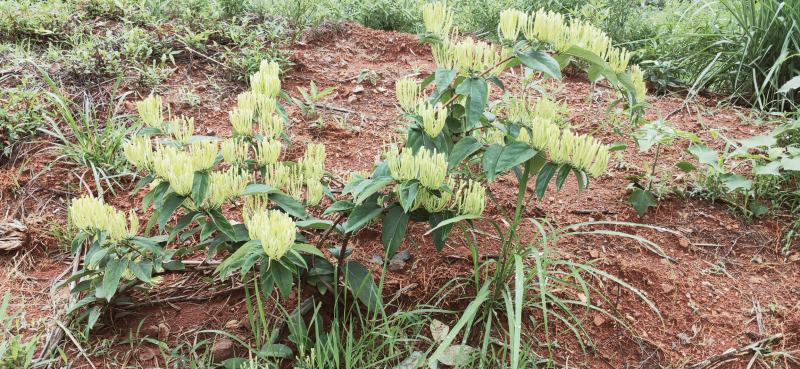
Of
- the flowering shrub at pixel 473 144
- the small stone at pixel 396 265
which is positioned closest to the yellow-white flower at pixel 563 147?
the flowering shrub at pixel 473 144

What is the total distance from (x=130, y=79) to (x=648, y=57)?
3.23m

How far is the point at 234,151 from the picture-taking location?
69.9 inches

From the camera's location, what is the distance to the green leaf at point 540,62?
1.62 meters

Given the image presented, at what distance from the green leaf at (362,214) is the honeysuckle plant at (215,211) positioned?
8cm

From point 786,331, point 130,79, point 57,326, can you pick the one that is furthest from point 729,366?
point 130,79

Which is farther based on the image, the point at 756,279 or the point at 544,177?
the point at 756,279

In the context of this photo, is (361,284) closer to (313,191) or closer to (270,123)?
(313,191)

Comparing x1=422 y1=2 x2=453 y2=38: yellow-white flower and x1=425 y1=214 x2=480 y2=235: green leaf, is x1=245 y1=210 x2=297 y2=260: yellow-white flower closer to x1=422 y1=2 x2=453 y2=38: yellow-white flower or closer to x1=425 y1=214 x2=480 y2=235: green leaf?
x1=425 y1=214 x2=480 y2=235: green leaf

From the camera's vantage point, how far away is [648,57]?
4105mm

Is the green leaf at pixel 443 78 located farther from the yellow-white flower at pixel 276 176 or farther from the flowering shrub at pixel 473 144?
the yellow-white flower at pixel 276 176

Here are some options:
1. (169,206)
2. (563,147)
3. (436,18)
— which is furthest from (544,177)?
(169,206)

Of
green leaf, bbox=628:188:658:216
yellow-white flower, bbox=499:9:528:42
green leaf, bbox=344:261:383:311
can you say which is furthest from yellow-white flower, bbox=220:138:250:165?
green leaf, bbox=628:188:658:216

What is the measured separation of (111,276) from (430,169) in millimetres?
955

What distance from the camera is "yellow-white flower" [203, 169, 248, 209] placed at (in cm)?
162
